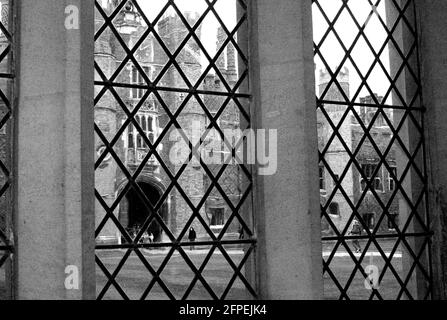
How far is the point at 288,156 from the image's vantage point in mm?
4152

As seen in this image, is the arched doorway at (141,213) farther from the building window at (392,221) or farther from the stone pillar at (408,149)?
the stone pillar at (408,149)

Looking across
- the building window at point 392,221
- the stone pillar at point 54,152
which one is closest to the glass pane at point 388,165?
the building window at point 392,221

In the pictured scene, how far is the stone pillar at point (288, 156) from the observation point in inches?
158

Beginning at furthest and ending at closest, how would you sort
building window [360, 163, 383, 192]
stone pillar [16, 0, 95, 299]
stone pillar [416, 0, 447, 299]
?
building window [360, 163, 383, 192]
stone pillar [416, 0, 447, 299]
stone pillar [16, 0, 95, 299]

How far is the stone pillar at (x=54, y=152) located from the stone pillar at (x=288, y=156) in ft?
4.74

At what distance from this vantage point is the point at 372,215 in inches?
228

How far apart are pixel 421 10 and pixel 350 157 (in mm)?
1608

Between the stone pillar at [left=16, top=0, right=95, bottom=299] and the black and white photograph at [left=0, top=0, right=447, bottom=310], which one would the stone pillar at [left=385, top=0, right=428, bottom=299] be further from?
the stone pillar at [left=16, top=0, right=95, bottom=299]

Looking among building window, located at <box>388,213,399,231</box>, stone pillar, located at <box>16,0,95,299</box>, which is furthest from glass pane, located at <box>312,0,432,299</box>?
stone pillar, located at <box>16,0,95,299</box>

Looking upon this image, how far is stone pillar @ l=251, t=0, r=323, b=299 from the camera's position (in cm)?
402

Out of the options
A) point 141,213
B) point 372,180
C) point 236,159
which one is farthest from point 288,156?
point 141,213

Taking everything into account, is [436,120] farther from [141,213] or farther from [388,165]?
[141,213]

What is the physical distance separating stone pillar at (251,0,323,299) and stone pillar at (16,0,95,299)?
1.44 metres

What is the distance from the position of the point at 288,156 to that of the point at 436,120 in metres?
1.77
